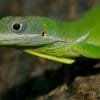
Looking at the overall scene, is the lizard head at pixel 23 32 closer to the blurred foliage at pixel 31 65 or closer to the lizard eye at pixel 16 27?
the lizard eye at pixel 16 27

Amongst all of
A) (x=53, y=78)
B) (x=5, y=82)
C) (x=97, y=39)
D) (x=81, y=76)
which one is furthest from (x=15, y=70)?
(x=97, y=39)

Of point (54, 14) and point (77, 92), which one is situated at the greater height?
point (54, 14)

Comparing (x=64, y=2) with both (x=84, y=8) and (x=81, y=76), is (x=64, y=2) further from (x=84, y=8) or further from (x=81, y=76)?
(x=81, y=76)

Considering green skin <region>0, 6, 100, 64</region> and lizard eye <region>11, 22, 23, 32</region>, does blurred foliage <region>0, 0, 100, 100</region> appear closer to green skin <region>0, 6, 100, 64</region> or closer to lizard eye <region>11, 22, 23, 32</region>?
green skin <region>0, 6, 100, 64</region>

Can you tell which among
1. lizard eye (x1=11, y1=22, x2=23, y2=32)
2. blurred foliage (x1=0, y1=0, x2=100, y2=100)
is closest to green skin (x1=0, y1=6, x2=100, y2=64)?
lizard eye (x1=11, y1=22, x2=23, y2=32)

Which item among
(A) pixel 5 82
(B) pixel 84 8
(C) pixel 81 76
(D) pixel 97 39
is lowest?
(A) pixel 5 82

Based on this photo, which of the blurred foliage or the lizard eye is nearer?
the lizard eye


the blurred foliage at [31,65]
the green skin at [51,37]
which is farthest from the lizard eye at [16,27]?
the blurred foliage at [31,65]
